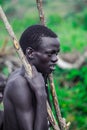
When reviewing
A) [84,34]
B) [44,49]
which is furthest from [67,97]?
[84,34]

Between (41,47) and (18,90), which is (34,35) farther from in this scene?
(18,90)

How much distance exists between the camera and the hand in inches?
142

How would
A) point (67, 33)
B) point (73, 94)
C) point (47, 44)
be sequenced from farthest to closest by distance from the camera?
1. point (67, 33)
2. point (73, 94)
3. point (47, 44)

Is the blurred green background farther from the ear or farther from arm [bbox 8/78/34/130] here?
arm [bbox 8/78/34/130]

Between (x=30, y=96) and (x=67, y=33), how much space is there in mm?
13736

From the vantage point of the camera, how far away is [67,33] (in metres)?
17.3

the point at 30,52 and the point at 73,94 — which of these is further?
the point at 73,94

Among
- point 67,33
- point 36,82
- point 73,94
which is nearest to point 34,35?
point 36,82

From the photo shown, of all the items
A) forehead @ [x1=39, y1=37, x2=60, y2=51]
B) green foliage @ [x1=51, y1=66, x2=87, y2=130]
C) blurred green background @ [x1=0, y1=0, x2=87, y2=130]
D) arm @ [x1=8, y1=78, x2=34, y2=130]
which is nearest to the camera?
arm @ [x1=8, y1=78, x2=34, y2=130]

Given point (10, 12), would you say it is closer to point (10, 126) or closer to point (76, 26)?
point (76, 26)

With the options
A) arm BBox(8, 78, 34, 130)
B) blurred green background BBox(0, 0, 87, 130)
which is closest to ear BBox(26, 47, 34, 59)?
arm BBox(8, 78, 34, 130)

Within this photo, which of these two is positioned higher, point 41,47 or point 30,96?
point 41,47

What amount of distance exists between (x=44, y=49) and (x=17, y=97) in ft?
1.43

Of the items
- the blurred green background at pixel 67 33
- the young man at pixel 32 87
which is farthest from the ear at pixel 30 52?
the blurred green background at pixel 67 33
